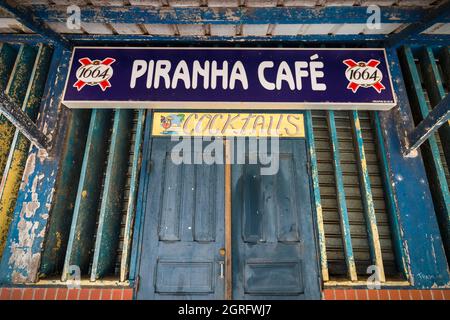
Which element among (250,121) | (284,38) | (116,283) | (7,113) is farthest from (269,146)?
(7,113)

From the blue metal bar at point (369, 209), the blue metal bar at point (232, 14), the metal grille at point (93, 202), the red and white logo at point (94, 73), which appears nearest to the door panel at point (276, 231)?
the blue metal bar at point (369, 209)

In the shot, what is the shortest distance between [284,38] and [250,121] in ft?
3.86

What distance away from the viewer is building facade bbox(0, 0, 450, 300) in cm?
318

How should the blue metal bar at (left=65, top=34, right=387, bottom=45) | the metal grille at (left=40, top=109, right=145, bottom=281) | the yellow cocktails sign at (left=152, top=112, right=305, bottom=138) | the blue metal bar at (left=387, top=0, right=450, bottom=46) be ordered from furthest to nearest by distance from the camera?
the yellow cocktails sign at (left=152, top=112, right=305, bottom=138) < the blue metal bar at (left=65, top=34, right=387, bottom=45) < the metal grille at (left=40, top=109, right=145, bottom=281) < the blue metal bar at (left=387, top=0, right=450, bottom=46)

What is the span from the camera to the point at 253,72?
11.6 feet

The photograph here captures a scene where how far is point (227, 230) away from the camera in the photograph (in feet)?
11.4

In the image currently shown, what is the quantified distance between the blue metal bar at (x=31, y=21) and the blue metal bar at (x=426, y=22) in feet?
14.4

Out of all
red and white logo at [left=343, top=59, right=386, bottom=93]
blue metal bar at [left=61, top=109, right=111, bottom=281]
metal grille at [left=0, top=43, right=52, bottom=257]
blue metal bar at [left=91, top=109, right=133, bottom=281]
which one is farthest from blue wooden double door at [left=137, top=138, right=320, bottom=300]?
metal grille at [left=0, top=43, right=52, bottom=257]

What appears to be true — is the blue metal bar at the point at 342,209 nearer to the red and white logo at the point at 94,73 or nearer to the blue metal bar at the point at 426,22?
the blue metal bar at the point at 426,22

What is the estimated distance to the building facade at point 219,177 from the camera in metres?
3.18

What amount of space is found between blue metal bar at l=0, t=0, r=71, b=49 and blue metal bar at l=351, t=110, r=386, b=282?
4.13 m

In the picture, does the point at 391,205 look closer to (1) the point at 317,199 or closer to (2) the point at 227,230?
(1) the point at 317,199

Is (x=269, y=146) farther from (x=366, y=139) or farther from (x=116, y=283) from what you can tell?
(x=116, y=283)
